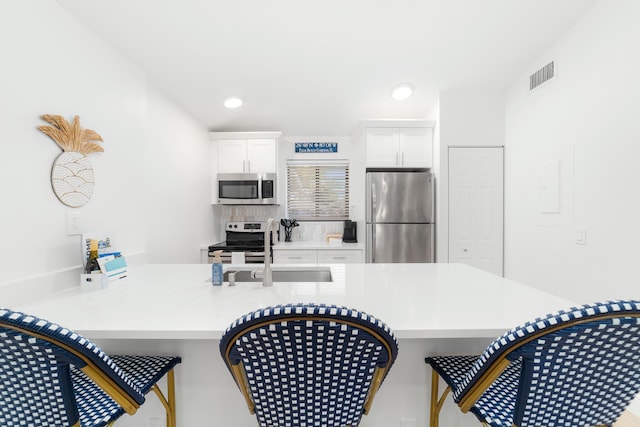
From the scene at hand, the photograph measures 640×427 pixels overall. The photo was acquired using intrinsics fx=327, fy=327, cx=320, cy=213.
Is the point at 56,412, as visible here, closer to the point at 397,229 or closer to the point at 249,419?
the point at 249,419

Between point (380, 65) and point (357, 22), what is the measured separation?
59 centimetres

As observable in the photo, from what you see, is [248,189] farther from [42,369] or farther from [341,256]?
[42,369]

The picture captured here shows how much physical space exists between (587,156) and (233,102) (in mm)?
3012

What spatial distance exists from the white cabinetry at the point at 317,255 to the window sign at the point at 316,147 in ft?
4.65

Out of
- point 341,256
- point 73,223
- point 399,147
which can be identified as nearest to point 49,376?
point 73,223

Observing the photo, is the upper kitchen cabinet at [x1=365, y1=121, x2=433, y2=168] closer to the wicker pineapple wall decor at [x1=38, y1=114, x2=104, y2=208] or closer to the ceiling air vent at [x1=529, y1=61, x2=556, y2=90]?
the ceiling air vent at [x1=529, y1=61, x2=556, y2=90]


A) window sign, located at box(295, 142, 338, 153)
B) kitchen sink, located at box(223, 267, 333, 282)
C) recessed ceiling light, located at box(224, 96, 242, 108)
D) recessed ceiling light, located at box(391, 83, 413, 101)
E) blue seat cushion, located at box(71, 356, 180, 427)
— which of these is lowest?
blue seat cushion, located at box(71, 356, 180, 427)

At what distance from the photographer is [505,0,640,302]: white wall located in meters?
2.00

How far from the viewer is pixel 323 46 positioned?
8.67 feet

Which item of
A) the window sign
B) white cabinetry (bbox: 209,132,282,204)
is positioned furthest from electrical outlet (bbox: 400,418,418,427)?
the window sign

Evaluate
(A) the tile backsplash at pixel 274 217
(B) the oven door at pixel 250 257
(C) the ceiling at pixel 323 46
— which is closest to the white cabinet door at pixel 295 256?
(B) the oven door at pixel 250 257

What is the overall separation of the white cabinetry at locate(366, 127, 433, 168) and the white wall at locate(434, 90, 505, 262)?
0.30 meters

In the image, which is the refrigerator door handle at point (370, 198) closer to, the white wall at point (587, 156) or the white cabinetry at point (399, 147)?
the white cabinetry at point (399, 147)

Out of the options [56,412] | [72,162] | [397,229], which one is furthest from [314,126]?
[56,412]
